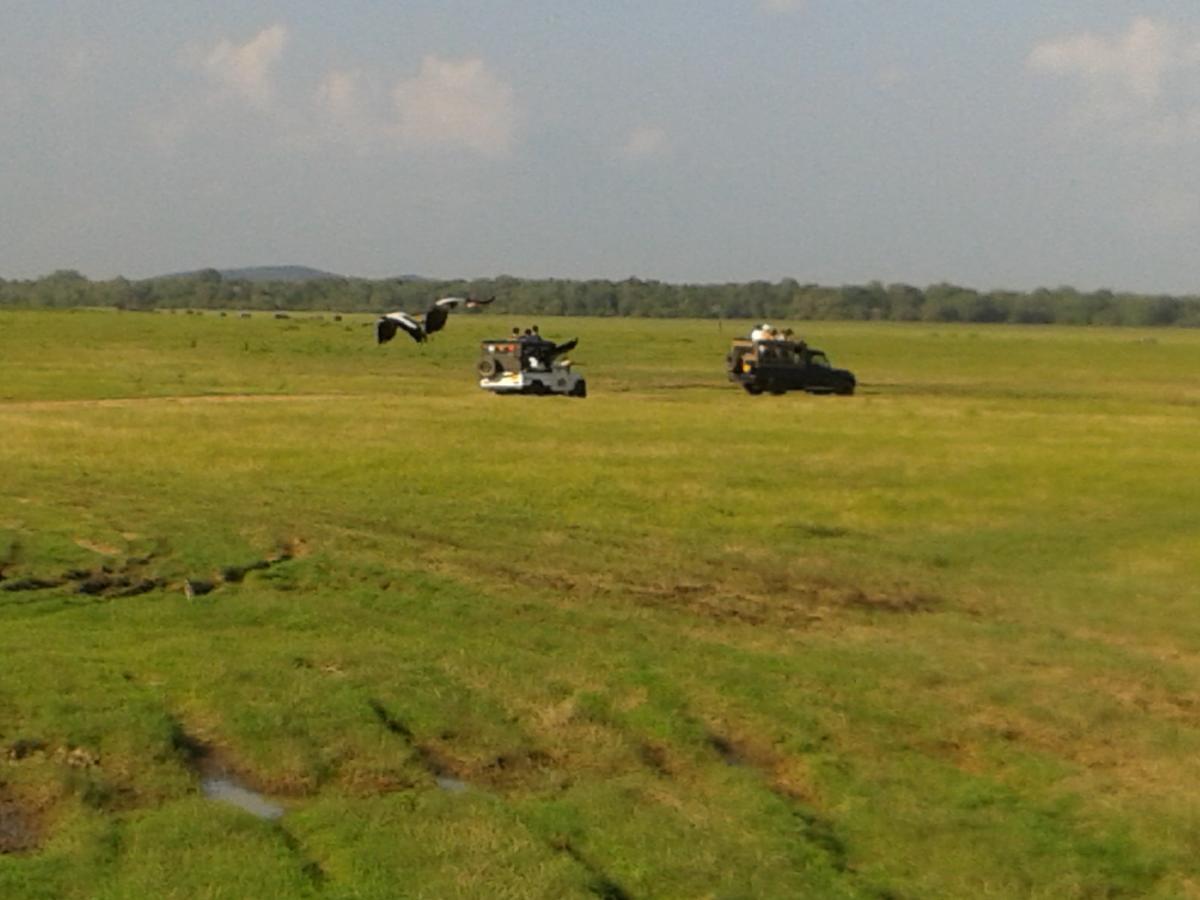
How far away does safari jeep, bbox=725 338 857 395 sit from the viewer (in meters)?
53.0

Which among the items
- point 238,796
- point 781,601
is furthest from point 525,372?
point 238,796

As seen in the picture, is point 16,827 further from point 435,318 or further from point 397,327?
point 397,327

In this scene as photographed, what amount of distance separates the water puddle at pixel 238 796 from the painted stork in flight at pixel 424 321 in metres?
3.53

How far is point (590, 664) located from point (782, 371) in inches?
1463

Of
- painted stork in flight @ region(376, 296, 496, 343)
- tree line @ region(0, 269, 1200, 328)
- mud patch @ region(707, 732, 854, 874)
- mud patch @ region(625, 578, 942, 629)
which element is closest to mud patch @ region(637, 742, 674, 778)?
mud patch @ region(707, 732, 854, 874)

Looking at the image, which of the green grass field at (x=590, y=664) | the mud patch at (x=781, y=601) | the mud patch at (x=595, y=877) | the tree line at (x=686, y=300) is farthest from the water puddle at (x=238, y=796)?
the tree line at (x=686, y=300)

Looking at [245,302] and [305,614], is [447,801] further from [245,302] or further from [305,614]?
[245,302]

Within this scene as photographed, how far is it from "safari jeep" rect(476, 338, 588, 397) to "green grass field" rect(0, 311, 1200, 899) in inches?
481

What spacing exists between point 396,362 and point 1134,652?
50745mm

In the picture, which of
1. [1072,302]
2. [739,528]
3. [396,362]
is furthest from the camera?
[1072,302]

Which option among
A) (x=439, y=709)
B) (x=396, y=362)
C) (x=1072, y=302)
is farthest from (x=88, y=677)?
(x=1072, y=302)

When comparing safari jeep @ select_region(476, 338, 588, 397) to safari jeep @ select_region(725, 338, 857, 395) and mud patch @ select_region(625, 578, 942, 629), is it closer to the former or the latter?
safari jeep @ select_region(725, 338, 857, 395)

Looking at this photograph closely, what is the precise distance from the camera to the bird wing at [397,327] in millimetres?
13914

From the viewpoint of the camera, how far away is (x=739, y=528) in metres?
25.9
